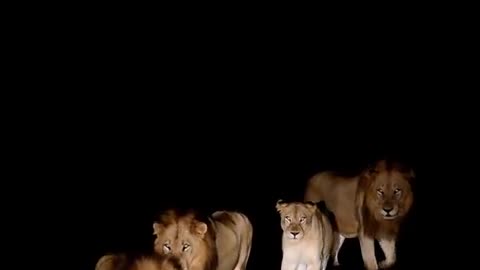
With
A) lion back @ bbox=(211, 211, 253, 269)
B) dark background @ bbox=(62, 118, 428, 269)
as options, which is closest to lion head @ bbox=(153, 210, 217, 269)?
lion back @ bbox=(211, 211, 253, 269)

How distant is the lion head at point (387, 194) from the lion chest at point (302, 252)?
14.0 inches

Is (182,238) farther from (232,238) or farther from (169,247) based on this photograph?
(232,238)

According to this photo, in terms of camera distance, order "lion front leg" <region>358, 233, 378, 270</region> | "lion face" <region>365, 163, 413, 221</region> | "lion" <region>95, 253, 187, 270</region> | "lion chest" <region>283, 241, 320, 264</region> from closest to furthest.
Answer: "lion" <region>95, 253, 187, 270</region>, "lion chest" <region>283, 241, 320, 264</region>, "lion face" <region>365, 163, 413, 221</region>, "lion front leg" <region>358, 233, 378, 270</region>

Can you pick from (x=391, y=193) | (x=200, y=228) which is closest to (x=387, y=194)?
(x=391, y=193)

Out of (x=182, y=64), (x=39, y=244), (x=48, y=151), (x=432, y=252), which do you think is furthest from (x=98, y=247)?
(x=432, y=252)

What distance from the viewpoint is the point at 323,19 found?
5.22 metres

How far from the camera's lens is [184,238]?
3.51 metres

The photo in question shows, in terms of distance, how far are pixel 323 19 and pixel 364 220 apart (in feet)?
4.67

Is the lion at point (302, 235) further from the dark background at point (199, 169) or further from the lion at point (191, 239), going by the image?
the dark background at point (199, 169)

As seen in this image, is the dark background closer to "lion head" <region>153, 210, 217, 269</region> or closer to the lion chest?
the lion chest

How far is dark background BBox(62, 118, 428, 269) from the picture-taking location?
516cm

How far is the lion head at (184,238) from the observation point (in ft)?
11.5

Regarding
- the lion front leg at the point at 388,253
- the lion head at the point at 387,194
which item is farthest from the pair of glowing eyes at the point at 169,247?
the lion front leg at the point at 388,253

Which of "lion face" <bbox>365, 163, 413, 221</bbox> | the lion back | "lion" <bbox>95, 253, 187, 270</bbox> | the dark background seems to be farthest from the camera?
the dark background
